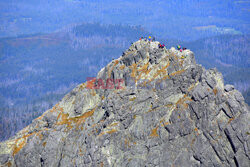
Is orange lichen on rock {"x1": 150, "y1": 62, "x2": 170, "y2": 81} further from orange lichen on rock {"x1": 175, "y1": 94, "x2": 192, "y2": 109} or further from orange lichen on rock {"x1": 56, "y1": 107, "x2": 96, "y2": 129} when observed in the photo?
orange lichen on rock {"x1": 56, "y1": 107, "x2": 96, "y2": 129}

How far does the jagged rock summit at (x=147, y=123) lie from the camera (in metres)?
76.7

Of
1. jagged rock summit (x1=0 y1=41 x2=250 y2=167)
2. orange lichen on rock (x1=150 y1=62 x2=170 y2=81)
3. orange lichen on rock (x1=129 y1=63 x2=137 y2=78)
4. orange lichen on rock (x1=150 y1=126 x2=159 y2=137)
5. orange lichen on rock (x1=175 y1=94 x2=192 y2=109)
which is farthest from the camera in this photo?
orange lichen on rock (x1=129 y1=63 x2=137 y2=78)

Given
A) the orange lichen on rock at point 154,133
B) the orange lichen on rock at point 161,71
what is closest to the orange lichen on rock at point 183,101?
the orange lichen on rock at point 154,133

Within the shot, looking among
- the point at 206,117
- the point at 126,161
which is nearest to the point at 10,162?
the point at 126,161

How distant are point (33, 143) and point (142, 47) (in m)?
43.3

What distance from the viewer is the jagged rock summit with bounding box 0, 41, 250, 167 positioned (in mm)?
76688

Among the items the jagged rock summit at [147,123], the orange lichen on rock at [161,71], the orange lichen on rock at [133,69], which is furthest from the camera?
the orange lichen on rock at [133,69]

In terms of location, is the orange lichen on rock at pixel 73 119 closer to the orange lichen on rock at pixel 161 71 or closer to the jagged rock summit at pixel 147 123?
the jagged rock summit at pixel 147 123

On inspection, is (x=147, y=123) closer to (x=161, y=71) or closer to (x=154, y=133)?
(x=154, y=133)

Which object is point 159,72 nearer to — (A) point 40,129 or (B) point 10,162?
(A) point 40,129

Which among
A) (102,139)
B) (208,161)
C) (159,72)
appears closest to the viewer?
(208,161)

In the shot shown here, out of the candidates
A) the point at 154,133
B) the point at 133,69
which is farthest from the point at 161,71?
the point at 154,133

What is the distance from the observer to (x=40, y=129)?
96.4m

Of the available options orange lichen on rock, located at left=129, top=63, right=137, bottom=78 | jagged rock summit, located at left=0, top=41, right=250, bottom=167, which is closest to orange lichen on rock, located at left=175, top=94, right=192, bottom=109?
jagged rock summit, located at left=0, top=41, right=250, bottom=167
